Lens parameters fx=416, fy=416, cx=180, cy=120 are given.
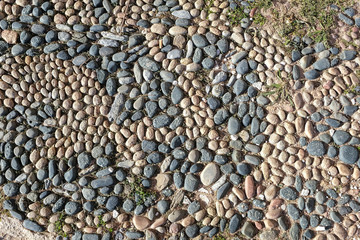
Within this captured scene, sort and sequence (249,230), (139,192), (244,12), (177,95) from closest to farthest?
1. (249,230)
2. (139,192)
3. (177,95)
4. (244,12)

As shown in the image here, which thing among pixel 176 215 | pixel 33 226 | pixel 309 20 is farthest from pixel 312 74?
pixel 33 226

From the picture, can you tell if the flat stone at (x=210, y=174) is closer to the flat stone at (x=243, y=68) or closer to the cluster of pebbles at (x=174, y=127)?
the cluster of pebbles at (x=174, y=127)

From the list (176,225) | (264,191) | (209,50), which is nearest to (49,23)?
(209,50)

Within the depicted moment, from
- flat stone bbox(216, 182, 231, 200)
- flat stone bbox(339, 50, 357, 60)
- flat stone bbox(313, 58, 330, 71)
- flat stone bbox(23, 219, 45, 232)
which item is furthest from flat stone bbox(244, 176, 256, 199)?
flat stone bbox(23, 219, 45, 232)

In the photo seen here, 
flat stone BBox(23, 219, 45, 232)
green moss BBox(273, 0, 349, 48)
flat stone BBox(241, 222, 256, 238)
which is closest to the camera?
flat stone BBox(241, 222, 256, 238)

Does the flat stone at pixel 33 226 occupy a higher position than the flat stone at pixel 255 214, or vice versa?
the flat stone at pixel 255 214

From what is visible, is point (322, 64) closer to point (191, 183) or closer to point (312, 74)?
point (312, 74)

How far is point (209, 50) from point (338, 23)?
0.86 m

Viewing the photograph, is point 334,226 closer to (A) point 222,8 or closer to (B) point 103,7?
Answer: (A) point 222,8

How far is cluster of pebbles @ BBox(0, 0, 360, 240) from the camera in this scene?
97.8 inches

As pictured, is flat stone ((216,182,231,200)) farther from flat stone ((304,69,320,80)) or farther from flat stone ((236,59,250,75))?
flat stone ((304,69,320,80))

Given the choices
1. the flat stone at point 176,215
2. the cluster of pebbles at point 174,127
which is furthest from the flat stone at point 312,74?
the flat stone at point 176,215

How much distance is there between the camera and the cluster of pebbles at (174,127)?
2.48m

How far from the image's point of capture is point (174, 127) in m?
2.62
